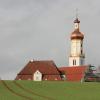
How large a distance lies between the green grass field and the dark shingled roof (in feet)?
176

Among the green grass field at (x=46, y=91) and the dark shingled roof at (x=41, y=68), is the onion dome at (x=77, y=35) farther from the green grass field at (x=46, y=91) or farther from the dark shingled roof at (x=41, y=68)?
the green grass field at (x=46, y=91)

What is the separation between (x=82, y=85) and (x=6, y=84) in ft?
32.5

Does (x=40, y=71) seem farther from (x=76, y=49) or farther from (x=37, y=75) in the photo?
(x=76, y=49)

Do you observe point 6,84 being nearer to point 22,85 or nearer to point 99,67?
point 22,85

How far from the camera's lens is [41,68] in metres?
124

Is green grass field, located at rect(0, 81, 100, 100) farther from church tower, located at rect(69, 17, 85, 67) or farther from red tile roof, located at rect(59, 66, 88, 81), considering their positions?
church tower, located at rect(69, 17, 85, 67)

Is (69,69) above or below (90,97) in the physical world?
above

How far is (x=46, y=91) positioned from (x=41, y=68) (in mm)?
65334

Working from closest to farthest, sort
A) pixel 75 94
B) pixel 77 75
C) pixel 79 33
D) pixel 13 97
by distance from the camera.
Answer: pixel 13 97, pixel 75 94, pixel 77 75, pixel 79 33

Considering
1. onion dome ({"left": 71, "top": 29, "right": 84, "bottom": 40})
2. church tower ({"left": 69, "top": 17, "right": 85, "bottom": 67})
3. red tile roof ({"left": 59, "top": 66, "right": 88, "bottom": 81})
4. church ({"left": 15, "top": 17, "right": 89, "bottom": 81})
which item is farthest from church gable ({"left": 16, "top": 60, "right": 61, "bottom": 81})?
onion dome ({"left": 71, "top": 29, "right": 84, "bottom": 40})

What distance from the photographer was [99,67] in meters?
130

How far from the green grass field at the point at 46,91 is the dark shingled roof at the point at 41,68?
53.6 meters

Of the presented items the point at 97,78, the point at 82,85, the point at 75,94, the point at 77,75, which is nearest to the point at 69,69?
the point at 77,75

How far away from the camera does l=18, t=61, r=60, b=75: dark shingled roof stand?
12281cm
